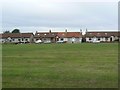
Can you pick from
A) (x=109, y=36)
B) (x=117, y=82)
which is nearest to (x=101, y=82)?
(x=117, y=82)

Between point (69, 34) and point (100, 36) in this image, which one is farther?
point (69, 34)

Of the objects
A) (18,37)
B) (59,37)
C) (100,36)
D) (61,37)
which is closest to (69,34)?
(61,37)

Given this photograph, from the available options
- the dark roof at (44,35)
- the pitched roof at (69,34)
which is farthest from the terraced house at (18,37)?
the pitched roof at (69,34)

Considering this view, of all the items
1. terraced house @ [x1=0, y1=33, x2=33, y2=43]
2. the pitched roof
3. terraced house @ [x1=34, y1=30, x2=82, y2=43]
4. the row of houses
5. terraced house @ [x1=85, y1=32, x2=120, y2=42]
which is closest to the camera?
terraced house @ [x1=85, y1=32, x2=120, y2=42]

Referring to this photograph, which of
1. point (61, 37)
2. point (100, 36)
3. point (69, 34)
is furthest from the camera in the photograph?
point (69, 34)

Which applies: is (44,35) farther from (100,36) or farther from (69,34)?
(100,36)

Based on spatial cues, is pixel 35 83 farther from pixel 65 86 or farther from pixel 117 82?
pixel 117 82

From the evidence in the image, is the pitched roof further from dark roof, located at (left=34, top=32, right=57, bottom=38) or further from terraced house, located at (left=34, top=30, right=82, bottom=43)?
dark roof, located at (left=34, top=32, right=57, bottom=38)

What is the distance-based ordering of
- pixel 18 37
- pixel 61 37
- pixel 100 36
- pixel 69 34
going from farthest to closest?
pixel 69 34 < pixel 18 37 < pixel 61 37 < pixel 100 36

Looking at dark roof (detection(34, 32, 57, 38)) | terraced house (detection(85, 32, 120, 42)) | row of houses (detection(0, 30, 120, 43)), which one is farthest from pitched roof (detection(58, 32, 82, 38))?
terraced house (detection(85, 32, 120, 42))

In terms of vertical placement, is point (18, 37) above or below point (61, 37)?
above

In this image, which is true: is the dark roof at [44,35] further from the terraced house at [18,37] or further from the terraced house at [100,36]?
the terraced house at [100,36]

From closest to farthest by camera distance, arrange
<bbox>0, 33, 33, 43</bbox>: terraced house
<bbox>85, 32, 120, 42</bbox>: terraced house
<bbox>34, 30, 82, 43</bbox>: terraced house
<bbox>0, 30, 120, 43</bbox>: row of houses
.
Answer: <bbox>85, 32, 120, 42</bbox>: terraced house < <bbox>0, 30, 120, 43</bbox>: row of houses < <bbox>34, 30, 82, 43</bbox>: terraced house < <bbox>0, 33, 33, 43</bbox>: terraced house

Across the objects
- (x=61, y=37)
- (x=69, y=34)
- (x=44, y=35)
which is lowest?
(x=61, y=37)
